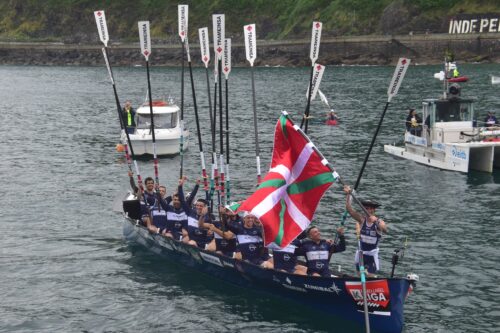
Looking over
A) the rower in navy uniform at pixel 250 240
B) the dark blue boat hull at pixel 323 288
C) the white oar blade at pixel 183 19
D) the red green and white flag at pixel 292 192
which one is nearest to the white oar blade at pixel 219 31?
the white oar blade at pixel 183 19

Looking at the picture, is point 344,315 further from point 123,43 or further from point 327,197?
point 123,43

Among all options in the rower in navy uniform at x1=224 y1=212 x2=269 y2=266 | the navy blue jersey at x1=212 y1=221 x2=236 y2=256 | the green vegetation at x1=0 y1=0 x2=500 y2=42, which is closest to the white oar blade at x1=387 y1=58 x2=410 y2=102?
the rower in navy uniform at x1=224 y1=212 x2=269 y2=266

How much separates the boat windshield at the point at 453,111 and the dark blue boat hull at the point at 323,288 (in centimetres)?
2141

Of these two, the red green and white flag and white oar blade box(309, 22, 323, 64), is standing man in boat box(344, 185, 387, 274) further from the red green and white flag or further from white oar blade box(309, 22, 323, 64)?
white oar blade box(309, 22, 323, 64)

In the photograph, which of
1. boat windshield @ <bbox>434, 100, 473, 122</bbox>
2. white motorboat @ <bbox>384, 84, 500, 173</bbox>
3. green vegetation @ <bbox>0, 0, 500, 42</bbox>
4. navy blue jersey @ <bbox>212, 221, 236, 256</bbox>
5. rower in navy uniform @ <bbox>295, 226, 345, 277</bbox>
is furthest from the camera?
green vegetation @ <bbox>0, 0, 500, 42</bbox>

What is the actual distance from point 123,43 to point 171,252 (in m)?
149

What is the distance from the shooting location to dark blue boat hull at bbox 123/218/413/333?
20.3 meters

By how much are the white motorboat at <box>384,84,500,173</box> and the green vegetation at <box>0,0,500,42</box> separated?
8841 centimetres

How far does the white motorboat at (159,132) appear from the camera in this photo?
47.1 metres

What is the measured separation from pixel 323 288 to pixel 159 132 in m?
27.9

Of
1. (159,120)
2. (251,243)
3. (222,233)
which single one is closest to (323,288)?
(251,243)

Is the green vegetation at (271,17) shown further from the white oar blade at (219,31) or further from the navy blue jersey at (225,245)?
the navy blue jersey at (225,245)

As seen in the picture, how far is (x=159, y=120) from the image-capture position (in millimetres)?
49188

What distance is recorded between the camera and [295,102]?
8094 cm
